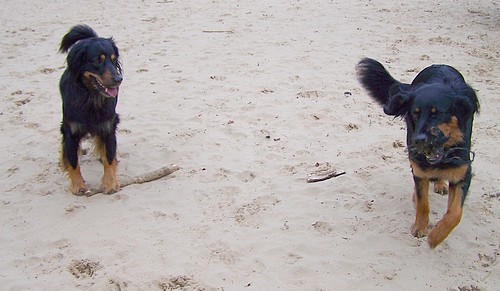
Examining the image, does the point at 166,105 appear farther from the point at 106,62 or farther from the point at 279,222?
the point at 279,222

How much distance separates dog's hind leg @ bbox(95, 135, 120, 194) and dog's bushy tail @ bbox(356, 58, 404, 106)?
2191 millimetres

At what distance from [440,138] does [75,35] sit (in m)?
3.04

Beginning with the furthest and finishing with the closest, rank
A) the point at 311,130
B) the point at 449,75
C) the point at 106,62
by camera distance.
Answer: the point at 311,130
the point at 106,62
the point at 449,75

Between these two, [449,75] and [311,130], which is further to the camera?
[311,130]

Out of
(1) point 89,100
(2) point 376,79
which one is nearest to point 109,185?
(1) point 89,100

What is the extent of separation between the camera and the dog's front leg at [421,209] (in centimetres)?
350

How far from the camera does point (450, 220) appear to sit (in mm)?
3215

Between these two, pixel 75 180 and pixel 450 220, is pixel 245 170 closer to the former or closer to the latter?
pixel 75 180

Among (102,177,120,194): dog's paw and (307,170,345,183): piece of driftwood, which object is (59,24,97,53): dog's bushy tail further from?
(307,170,345,183): piece of driftwood

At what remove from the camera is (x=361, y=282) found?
3.19 metres

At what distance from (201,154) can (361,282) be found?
86.5 inches

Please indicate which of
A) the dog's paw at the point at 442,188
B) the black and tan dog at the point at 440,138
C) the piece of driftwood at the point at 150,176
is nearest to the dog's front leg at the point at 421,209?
the black and tan dog at the point at 440,138

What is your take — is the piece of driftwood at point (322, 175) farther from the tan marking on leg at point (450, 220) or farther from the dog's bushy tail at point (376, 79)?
the tan marking on leg at point (450, 220)

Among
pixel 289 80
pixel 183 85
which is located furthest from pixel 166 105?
pixel 289 80
